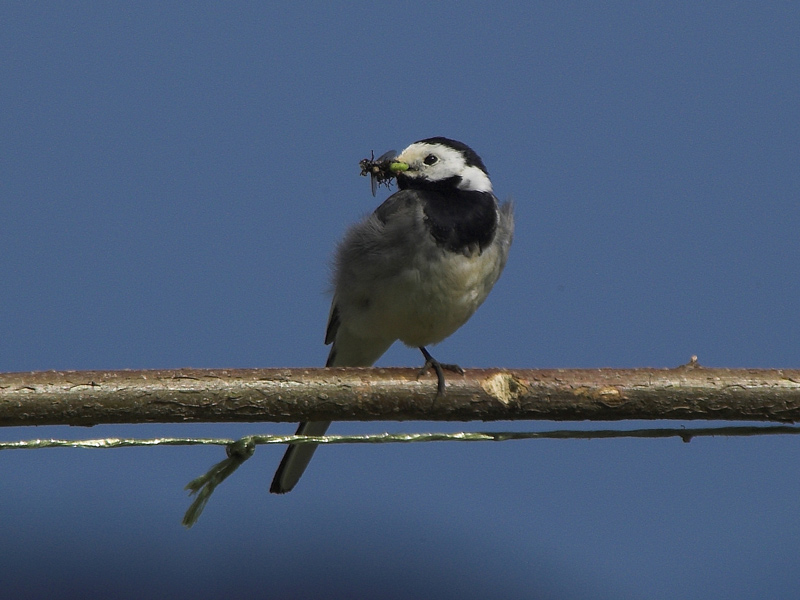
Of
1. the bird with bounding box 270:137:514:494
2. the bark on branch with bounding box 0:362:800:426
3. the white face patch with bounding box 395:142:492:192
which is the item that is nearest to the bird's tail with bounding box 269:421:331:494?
the bird with bounding box 270:137:514:494

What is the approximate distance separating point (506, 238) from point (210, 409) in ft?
3.44

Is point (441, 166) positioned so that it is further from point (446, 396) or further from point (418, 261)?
point (446, 396)

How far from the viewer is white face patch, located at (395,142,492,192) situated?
7.77 feet

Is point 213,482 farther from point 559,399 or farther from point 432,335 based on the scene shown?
point 432,335

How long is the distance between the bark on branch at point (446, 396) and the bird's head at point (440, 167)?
91cm

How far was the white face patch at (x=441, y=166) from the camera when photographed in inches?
93.2

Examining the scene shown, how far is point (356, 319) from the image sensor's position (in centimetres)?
227

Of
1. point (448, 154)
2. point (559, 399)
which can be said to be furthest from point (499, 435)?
point (448, 154)

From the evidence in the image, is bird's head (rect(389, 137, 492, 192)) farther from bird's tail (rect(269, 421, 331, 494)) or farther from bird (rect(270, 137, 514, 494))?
bird's tail (rect(269, 421, 331, 494))

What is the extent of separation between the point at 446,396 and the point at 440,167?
1.00m

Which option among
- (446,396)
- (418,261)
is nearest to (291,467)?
(418,261)

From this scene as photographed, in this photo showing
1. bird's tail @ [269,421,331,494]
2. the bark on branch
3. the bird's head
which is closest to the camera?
the bark on branch

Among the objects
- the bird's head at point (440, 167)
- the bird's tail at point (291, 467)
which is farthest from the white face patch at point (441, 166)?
the bird's tail at point (291, 467)

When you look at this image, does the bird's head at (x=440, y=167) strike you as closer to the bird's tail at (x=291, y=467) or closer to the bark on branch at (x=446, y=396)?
the bird's tail at (x=291, y=467)
